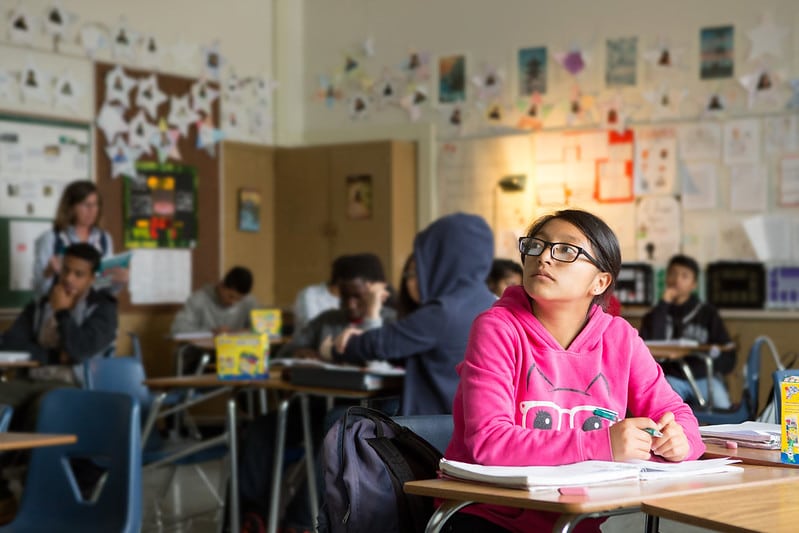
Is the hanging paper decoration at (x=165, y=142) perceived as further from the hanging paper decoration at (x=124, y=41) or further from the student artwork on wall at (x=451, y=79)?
the student artwork on wall at (x=451, y=79)

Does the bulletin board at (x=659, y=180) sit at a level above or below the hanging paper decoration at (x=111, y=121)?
below

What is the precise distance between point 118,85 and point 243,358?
4.09m

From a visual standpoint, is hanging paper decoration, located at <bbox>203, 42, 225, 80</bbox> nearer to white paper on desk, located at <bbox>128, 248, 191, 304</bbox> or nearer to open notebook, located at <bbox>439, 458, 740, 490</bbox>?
white paper on desk, located at <bbox>128, 248, 191, 304</bbox>

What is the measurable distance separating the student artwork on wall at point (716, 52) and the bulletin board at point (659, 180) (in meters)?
0.32

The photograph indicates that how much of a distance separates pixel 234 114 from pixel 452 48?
A: 1.69 meters

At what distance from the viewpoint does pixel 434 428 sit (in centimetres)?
222

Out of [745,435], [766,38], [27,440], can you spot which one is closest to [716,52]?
[766,38]

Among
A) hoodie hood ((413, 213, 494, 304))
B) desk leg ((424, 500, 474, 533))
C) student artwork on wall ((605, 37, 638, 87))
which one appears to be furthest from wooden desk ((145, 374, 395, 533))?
student artwork on wall ((605, 37, 638, 87))

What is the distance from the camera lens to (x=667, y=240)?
761 cm

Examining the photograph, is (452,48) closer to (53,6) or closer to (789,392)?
(53,6)

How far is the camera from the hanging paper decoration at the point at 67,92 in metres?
7.45

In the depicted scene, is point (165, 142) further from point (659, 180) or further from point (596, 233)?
point (596, 233)

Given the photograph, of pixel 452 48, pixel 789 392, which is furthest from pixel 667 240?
pixel 789 392

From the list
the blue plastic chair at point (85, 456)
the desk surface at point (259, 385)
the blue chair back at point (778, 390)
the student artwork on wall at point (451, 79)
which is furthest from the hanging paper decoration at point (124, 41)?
the blue chair back at point (778, 390)
